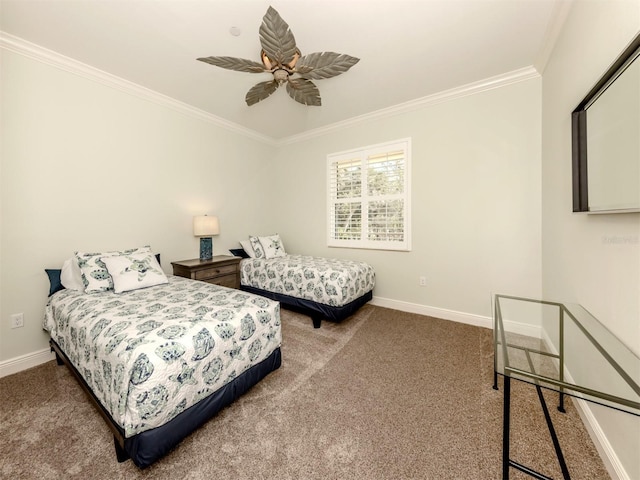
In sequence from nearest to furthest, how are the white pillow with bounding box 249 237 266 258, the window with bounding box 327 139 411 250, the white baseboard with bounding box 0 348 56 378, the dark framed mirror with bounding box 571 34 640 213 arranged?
the dark framed mirror with bounding box 571 34 640 213 → the white baseboard with bounding box 0 348 56 378 → the window with bounding box 327 139 411 250 → the white pillow with bounding box 249 237 266 258

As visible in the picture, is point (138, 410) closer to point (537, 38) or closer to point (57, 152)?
point (57, 152)

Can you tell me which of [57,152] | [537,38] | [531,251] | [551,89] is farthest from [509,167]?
[57,152]

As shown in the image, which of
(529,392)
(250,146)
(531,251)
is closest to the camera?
(529,392)

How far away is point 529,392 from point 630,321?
977 millimetres

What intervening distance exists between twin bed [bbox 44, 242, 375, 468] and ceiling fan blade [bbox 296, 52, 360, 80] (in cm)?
179

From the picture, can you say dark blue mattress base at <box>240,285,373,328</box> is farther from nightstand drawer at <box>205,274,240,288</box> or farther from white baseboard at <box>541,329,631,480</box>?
white baseboard at <box>541,329,631,480</box>

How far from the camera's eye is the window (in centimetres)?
328

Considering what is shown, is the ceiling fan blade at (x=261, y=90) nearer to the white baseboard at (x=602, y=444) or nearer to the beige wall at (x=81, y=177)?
the beige wall at (x=81, y=177)

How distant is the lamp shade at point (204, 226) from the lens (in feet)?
10.4

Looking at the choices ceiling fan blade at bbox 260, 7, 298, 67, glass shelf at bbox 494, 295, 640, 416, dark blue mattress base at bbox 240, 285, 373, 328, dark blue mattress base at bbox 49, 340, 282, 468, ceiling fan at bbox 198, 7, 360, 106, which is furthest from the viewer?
dark blue mattress base at bbox 240, 285, 373, 328

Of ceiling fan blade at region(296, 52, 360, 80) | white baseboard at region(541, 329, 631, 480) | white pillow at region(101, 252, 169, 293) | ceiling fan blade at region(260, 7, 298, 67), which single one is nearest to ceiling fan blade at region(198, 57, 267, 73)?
ceiling fan blade at region(260, 7, 298, 67)

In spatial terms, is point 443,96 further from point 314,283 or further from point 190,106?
A: point 190,106

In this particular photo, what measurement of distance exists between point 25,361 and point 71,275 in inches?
31.5

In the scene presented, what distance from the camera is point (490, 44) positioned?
2.13 metres
